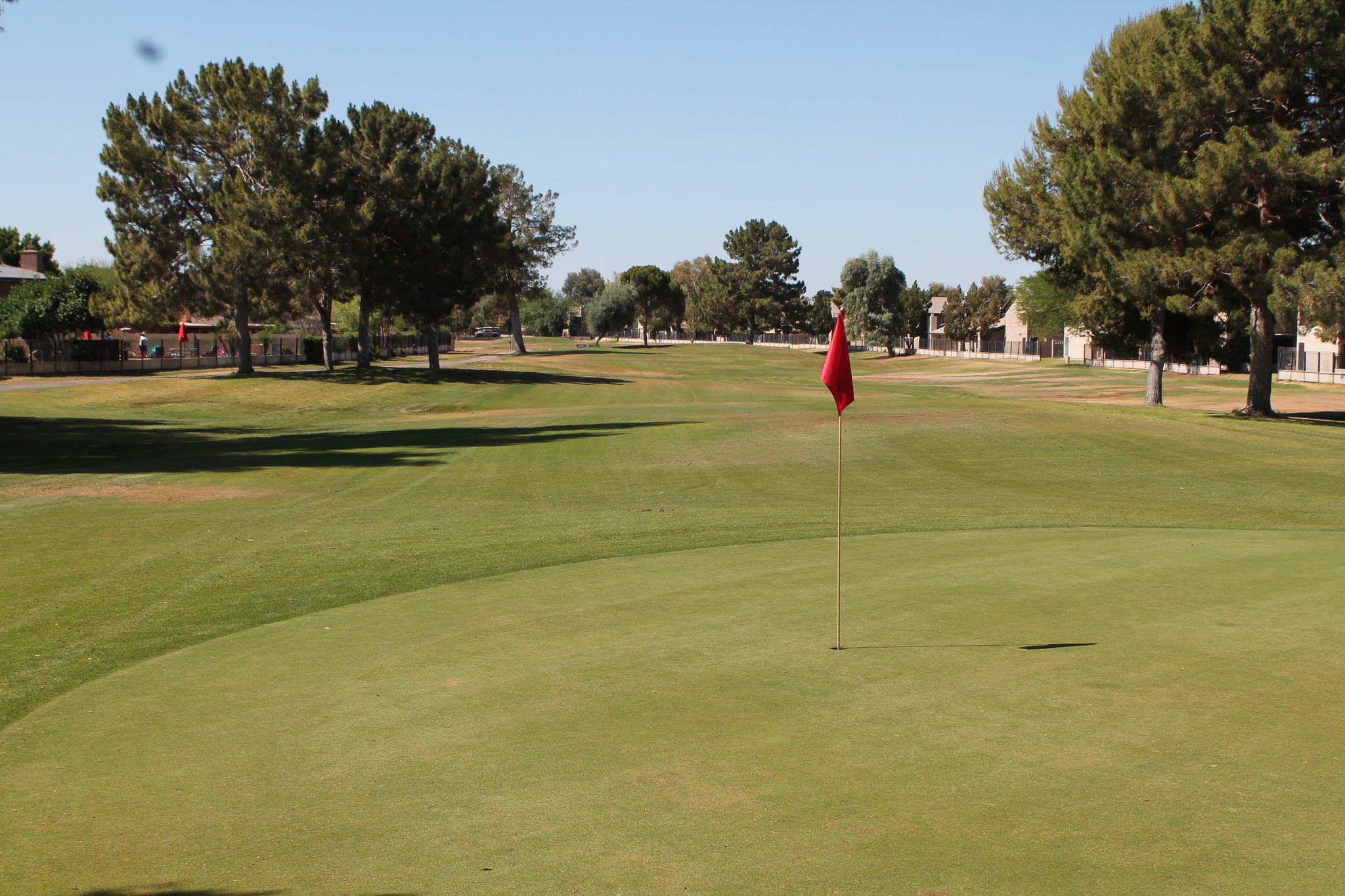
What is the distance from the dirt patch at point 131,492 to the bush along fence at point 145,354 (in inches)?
1727

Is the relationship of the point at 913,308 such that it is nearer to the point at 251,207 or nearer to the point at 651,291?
the point at 651,291

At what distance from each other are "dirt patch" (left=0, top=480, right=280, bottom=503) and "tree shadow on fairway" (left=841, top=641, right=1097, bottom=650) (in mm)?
15704

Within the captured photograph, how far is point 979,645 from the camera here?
930 cm

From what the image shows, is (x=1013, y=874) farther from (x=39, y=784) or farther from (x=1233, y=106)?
(x=1233, y=106)

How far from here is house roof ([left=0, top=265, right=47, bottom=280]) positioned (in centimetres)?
7938

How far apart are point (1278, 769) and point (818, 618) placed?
4.64 m

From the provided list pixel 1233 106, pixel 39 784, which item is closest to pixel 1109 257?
pixel 1233 106

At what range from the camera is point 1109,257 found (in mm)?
40750

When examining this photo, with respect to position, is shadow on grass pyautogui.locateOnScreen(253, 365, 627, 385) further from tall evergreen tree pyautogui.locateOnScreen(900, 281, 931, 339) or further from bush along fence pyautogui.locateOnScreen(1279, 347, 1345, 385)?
tall evergreen tree pyautogui.locateOnScreen(900, 281, 931, 339)

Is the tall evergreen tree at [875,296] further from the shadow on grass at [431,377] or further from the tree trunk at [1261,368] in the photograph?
the tree trunk at [1261,368]

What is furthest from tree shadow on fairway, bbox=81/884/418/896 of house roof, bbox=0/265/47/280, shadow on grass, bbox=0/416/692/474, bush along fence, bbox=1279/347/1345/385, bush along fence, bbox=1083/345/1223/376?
house roof, bbox=0/265/47/280

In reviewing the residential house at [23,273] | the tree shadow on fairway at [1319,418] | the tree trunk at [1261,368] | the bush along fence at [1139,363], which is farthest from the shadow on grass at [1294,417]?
the residential house at [23,273]

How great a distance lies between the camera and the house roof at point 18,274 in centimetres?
7938

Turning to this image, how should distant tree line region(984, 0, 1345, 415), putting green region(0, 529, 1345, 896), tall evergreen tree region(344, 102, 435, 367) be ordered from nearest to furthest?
1. putting green region(0, 529, 1345, 896)
2. distant tree line region(984, 0, 1345, 415)
3. tall evergreen tree region(344, 102, 435, 367)
